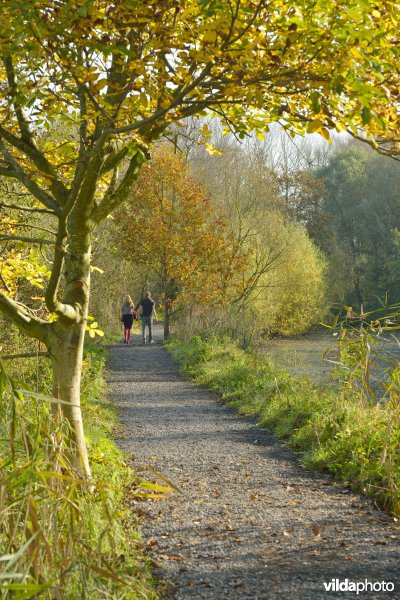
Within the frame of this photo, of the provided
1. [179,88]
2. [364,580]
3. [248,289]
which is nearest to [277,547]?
[364,580]

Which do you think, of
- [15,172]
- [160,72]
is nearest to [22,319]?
[15,172]

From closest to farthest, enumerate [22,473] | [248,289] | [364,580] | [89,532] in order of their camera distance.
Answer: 1. [22,473]
2. [89,532]
3. [364,580]
4. [248,289]

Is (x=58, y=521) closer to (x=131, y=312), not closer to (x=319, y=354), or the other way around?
(x=131, y=312)

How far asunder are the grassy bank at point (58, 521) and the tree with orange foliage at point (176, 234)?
50.0ft

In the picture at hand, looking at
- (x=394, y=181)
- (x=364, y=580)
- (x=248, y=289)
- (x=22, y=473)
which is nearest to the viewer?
(x=22, y=473)

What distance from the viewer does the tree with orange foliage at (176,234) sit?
75.4 ft

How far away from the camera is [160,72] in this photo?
4758 millimetres

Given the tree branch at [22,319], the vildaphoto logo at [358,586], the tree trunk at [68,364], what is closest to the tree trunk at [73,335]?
the tree trunk at [68,364]

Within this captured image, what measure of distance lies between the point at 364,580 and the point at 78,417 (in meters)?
2.48

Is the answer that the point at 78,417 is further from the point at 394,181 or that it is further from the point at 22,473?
the point at 394,181

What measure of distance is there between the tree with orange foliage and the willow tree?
16.8m

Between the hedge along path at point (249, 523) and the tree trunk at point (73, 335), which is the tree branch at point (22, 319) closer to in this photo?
the tree trunk at point (73, 335)

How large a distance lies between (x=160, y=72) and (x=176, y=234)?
63.5ft

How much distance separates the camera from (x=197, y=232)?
23.8 m
